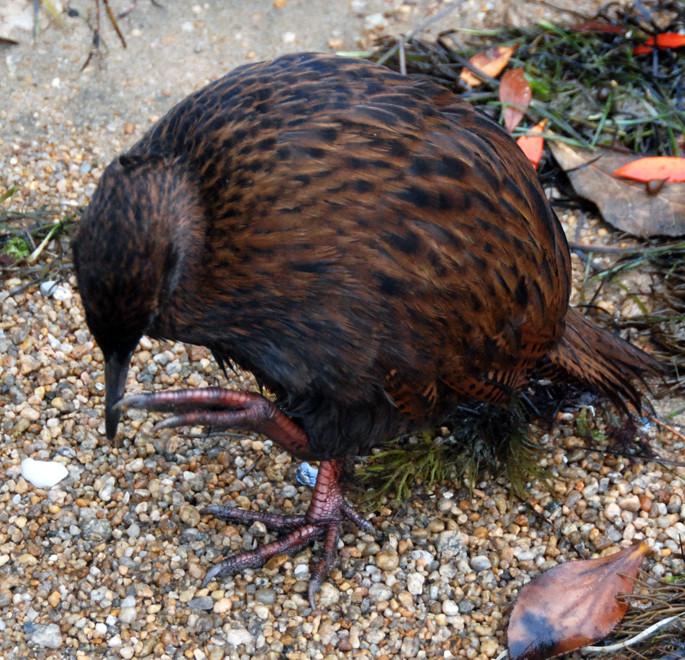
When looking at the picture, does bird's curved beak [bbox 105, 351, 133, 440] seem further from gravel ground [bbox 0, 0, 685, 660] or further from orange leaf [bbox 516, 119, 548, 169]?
orange leaf [bbox 516, 119, 548, 169]

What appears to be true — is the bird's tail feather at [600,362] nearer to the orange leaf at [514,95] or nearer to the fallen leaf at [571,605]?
the fallen leaf at [571,605]

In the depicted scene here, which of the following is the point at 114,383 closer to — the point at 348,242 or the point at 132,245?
the point at 132,245

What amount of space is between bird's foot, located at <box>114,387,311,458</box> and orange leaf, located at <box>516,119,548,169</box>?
6.53ft

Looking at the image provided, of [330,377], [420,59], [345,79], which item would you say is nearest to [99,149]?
[420,59]

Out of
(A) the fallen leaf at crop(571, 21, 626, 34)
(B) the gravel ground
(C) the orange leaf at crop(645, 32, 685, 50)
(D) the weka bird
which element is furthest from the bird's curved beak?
(C) the orange leaf at crop(645, 32, 685, 50)

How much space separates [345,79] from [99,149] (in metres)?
1.92

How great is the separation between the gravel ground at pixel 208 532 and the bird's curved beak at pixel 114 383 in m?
0.54

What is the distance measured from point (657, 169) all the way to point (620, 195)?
190 mm

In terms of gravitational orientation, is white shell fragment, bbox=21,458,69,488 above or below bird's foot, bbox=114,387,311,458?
below

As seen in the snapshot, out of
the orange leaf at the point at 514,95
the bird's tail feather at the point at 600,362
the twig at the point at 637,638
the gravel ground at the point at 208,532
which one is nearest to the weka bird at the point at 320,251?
the bird's tail feather at the point at 600,362

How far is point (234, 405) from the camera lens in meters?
2.61

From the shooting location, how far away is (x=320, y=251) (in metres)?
2.38

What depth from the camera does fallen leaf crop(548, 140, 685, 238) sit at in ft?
12.7

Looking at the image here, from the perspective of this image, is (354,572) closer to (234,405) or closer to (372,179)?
(234,405)
